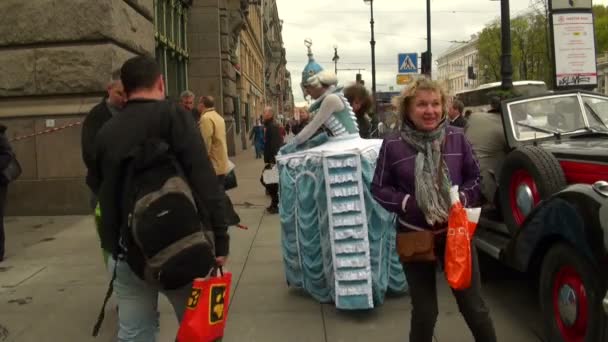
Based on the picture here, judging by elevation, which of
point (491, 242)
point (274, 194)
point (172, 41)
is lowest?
point (491, 242)

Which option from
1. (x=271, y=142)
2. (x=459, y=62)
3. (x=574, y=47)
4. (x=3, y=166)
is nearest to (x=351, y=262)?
(x=3, y=166)

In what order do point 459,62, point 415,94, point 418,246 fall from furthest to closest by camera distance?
1. point 459,62
2. point 415,94
3. point 418,246

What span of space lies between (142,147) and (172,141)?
0.46ft

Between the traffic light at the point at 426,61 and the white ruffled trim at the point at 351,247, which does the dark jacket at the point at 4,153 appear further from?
the traffic light at the point at 426,61

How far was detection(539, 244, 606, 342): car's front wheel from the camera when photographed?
3047mm

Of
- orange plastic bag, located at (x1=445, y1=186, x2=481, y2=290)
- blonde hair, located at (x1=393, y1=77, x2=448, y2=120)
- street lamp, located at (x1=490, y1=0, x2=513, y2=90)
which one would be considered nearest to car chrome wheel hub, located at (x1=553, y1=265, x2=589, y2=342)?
orange plastic bag, located at (x1=445, y1=186, x2=481, y2=290)

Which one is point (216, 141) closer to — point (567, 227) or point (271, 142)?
point (271, 142)

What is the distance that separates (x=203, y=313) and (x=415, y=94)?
1.54m

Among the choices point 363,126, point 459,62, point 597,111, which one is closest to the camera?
point 597,111

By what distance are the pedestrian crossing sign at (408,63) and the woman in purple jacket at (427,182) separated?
17437 mm

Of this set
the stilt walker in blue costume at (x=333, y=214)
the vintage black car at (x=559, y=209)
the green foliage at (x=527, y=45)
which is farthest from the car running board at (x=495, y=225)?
the green foliage at (x=527, y=45)

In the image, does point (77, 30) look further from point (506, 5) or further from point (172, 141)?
point (506, 5)

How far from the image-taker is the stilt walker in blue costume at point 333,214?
4355 mm

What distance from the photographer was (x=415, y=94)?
3131mm
